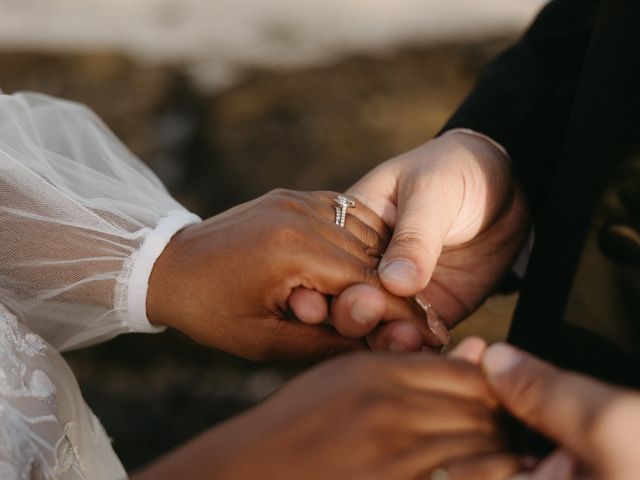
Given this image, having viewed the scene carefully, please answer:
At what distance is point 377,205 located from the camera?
61.4 inches

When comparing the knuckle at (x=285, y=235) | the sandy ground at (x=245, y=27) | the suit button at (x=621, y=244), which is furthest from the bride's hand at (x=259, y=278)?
the sandy ground at (x=245, y=27)

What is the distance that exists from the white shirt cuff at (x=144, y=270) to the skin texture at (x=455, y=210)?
436 millimetres

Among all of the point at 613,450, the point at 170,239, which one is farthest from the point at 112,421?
the point at 613,450

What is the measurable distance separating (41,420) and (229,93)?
3.36 meters

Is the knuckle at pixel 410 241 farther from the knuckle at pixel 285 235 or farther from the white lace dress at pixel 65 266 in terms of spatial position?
the white lace dress at pixel 65 266

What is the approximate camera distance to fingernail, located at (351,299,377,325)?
4.14 ft

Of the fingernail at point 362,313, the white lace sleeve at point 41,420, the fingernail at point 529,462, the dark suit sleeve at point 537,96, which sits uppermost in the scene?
the dark suit sleeve at point 537,96

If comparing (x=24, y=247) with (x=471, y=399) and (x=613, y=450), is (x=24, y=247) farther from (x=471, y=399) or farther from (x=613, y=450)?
(x=613, y=450)

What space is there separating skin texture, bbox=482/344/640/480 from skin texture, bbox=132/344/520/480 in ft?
0.15

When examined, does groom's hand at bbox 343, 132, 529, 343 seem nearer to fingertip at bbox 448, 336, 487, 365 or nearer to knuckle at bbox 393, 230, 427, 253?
knuckle at bbox 393, 230, 427, 253

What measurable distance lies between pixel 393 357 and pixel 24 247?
0.71 metres

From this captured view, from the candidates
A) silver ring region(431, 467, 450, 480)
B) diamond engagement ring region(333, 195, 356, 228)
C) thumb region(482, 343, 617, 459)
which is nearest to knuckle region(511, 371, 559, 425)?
thumb region(482, 343, 617, 459)

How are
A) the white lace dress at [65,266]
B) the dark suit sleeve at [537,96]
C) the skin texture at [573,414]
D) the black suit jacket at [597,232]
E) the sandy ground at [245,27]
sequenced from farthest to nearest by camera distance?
1. the sandy ground at [245,27]
2. the dark suit sleeve at [537,96]
3. the black suit jacket at [597,232]
4. the white lace dress at [65,266]
5. the skin texture at [573,414]

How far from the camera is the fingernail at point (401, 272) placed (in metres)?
1.28
